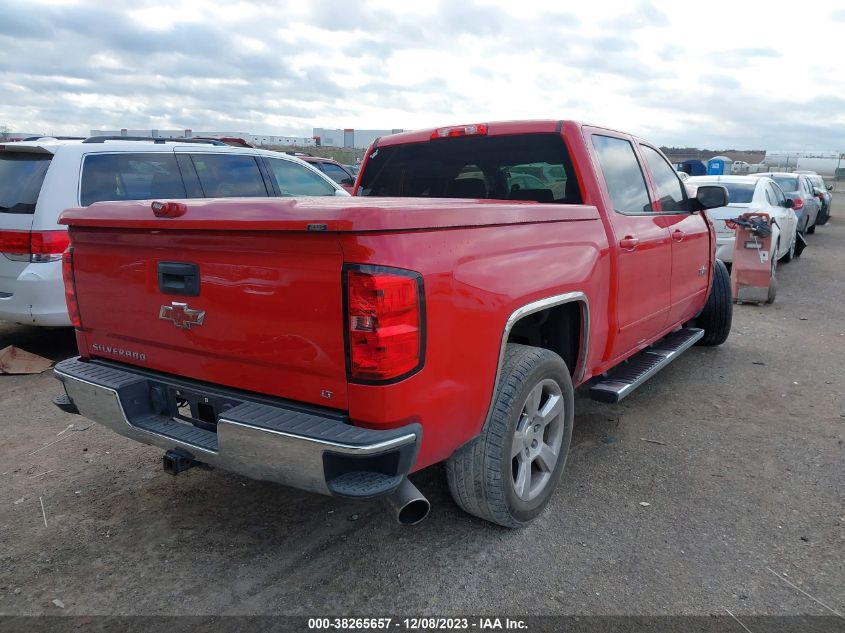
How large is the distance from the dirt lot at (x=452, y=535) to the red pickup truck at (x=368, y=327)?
353mm

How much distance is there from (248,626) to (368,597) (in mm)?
484

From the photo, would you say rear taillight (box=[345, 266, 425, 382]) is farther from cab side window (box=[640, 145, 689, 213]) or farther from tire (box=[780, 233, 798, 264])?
tire (box=[780, 233, 798, 264])

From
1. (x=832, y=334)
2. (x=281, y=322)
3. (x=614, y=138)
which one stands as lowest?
(x=832, y=334)

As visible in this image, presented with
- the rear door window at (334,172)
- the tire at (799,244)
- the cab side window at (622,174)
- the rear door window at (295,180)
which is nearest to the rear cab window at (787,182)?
the tire at (799,244)

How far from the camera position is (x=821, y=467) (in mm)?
3775

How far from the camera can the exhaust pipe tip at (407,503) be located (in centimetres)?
247

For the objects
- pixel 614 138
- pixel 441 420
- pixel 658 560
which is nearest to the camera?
pixel 441 420

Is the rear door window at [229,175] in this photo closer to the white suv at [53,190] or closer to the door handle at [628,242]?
the white suv at [53,190]

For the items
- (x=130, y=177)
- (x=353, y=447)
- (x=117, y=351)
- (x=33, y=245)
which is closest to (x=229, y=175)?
(x=130, y=177)

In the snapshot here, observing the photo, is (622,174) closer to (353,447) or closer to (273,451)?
(353,447)

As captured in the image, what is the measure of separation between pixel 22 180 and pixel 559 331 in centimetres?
472

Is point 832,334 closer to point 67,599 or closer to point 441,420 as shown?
point 441,420

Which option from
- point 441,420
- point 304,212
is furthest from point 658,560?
point 304,212

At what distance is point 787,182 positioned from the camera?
616 inches
